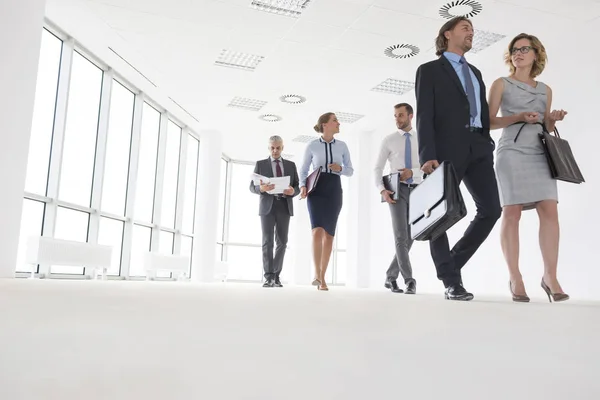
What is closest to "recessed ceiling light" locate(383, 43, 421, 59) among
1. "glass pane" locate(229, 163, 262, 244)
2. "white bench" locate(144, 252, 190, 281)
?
"white bench" locate(144, 252, 190, 281)

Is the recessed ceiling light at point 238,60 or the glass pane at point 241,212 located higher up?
the recessed ceiling light at point 238,60

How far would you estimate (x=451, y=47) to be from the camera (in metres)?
2.79

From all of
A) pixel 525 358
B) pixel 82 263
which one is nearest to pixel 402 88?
pixel 82 263

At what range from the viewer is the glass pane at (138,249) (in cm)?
860

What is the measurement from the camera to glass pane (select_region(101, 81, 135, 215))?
780cm

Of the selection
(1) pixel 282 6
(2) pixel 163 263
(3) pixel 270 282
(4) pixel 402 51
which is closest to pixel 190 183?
(2) pixel 163 263

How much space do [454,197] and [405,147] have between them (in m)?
1.95

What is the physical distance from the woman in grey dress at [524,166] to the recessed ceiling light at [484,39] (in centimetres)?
323

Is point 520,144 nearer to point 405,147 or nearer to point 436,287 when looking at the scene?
point 405,147

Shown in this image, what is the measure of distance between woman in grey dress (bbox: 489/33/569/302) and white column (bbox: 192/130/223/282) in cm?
751

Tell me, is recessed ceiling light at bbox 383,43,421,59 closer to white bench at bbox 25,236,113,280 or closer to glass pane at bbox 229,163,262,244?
white bench at bbox 25,236,113,280

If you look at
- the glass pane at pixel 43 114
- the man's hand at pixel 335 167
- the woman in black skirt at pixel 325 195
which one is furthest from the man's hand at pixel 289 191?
the glass pane at pixel 43 114

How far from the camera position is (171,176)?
404 inches

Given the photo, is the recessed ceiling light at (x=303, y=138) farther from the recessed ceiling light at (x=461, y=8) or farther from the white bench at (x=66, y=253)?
the recessed ceiling light at (x=461, y=8)
